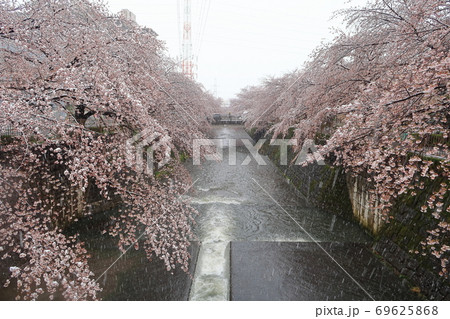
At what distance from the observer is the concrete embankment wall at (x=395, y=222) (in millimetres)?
5641

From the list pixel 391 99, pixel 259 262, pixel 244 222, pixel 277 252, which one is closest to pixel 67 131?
pixel 391 99

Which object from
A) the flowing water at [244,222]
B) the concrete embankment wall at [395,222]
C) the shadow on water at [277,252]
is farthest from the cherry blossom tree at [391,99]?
Result: the flowing water at [244,222]

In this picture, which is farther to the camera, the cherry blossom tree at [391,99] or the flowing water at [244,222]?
the flowing water at [244,222]

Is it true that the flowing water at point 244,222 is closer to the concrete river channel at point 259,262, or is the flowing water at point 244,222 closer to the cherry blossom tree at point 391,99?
the concrete river channel at point 259,262

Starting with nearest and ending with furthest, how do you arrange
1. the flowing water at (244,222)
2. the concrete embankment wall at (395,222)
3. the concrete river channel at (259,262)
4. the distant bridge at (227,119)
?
the concrete embankment wall at (395,222), the concrete river channel at (259,262), the flowing water at (244,222), the distant bridge at (227,119)

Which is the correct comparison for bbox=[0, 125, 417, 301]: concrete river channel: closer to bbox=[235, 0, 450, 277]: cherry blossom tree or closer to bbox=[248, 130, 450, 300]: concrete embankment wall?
bbox=[248, 130, 450, 300]: concrete embankment wall

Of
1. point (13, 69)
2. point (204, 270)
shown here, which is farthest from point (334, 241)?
point (13, 69)

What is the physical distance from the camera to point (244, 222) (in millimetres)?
9789

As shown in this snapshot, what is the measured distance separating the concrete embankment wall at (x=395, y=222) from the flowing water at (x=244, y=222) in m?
0.51

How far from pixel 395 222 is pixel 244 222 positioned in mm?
4529

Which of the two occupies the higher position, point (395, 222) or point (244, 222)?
point (395, 222)

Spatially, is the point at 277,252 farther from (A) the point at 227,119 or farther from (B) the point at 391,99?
(A) the point at 227,119

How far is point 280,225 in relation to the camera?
9578 mm

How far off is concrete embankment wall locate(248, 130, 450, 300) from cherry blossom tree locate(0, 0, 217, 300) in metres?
4.49
